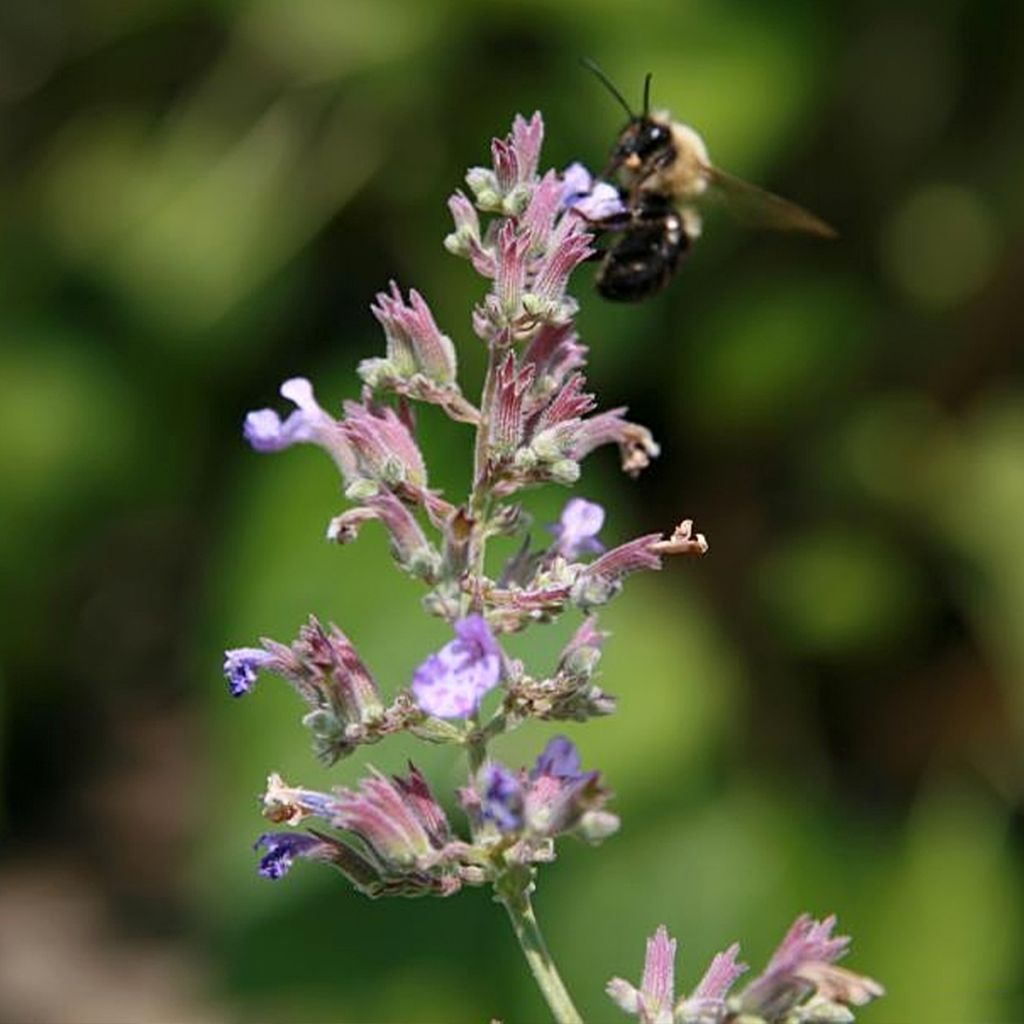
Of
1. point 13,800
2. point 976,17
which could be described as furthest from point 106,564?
point 976,17

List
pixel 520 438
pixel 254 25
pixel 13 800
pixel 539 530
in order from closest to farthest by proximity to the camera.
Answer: pixel 520 438 → pixel 539 530 → pixel 254 25 → pixel 13 800

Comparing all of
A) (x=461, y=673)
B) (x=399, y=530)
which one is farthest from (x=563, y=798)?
(x=399, y=530)

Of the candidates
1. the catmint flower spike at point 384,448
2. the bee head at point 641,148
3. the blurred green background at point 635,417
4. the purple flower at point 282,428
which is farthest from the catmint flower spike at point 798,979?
the blurred green background at point 635,417

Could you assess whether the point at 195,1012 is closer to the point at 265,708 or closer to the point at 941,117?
the point at 265,708

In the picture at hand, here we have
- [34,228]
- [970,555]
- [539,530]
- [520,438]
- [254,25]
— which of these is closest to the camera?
[520,438]

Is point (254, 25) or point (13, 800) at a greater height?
point (254, 25)
